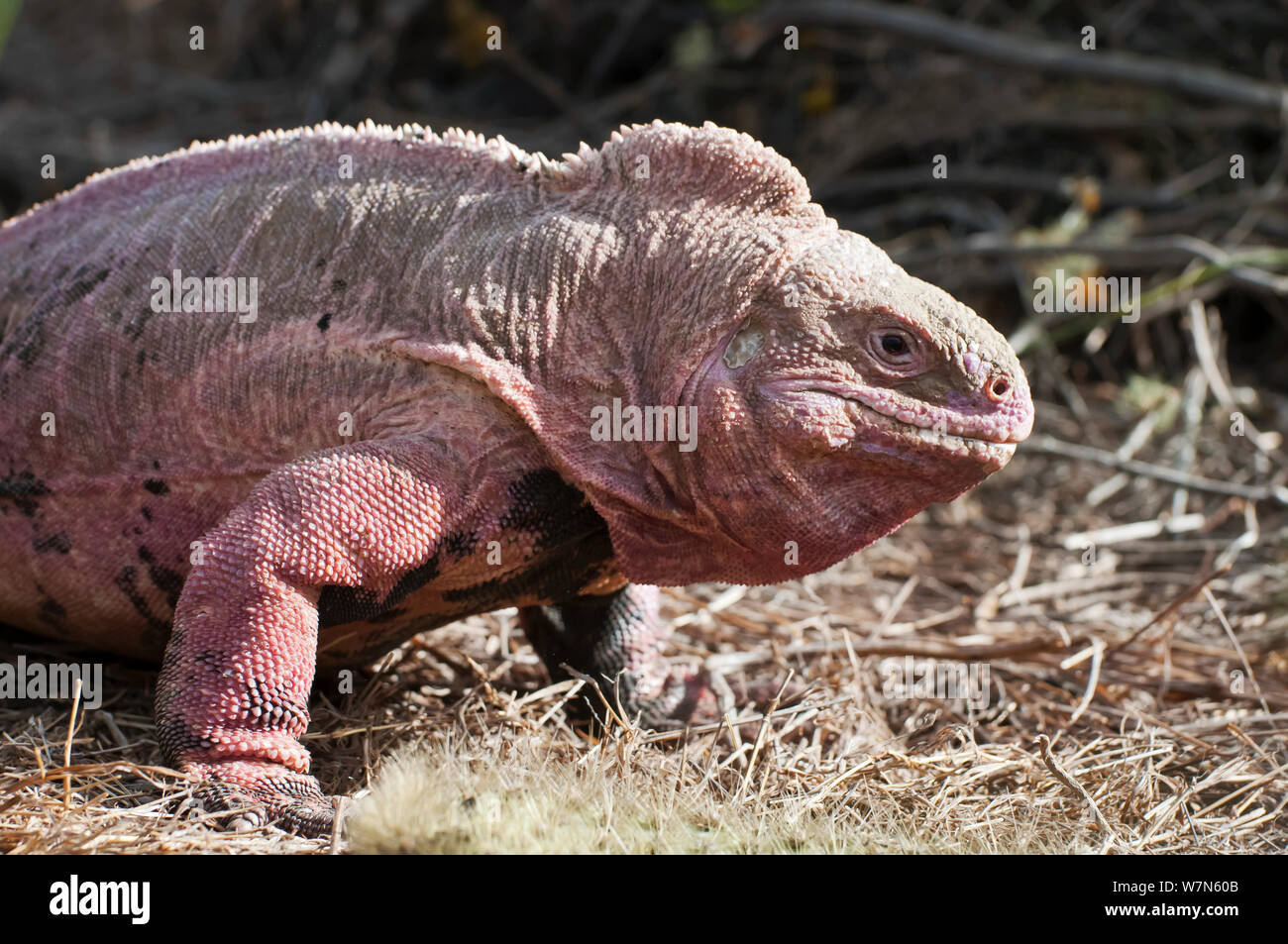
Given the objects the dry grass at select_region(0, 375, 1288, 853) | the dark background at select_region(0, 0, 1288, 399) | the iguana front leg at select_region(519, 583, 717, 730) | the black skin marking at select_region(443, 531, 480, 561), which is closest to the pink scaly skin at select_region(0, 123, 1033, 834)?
the black skin marking at select_region(443, 531, 480, 561)

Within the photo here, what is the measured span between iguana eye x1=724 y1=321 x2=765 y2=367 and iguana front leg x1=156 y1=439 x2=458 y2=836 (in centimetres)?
102

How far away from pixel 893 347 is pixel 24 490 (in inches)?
124

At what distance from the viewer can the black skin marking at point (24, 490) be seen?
509 cm

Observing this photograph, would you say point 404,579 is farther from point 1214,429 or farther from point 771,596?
point 1214,429

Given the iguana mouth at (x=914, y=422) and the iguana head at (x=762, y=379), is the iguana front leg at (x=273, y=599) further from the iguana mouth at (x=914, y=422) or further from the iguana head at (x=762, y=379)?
the iguana mouth at (x=914, y=422)

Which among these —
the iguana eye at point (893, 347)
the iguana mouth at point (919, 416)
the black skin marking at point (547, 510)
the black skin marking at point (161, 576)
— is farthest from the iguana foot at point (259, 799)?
the iguana eye at point (893, 347)

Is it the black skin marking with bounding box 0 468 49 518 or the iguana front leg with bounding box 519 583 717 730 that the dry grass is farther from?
the black skin marking with bounding box 0 468 49 518

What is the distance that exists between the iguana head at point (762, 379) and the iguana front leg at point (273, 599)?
1.96 ft

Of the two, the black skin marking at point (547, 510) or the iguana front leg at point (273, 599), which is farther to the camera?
the black skin marking at point (547, 510)

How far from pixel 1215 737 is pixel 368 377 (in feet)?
12.3

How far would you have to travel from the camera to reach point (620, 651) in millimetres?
Answer: 5785
